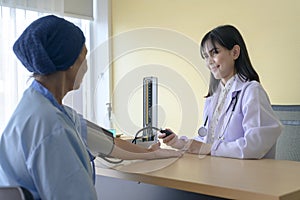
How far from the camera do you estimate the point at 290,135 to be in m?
2.30

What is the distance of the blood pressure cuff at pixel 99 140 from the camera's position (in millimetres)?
1381

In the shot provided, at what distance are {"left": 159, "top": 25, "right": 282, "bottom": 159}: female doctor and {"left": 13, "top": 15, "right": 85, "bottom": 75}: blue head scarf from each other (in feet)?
2.18

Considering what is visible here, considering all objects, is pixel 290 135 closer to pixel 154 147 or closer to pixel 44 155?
pixel 154 147

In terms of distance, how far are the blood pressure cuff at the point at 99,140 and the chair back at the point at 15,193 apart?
53 cm

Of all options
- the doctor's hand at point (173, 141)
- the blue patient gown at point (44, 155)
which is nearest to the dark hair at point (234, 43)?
the doctor's hand at point (173, 141)

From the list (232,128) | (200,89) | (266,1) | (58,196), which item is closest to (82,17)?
(200,89)

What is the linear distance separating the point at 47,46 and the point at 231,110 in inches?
35.0

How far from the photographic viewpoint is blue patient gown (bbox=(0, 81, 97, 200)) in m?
A: 0.92

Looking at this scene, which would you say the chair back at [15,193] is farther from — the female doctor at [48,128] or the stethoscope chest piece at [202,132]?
the stethoscope chest piece at [202,132]

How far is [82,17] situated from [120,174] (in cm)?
277

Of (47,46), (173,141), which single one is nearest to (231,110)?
(173,141)

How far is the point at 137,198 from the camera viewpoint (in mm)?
1461

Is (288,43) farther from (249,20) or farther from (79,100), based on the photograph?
Result: (79,100)

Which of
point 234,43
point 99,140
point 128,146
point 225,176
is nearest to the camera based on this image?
point 225,176
